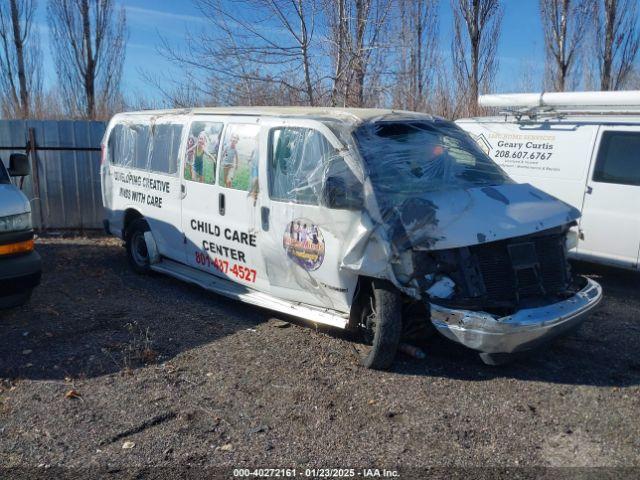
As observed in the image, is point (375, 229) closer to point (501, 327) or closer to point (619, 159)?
point (501, 327)

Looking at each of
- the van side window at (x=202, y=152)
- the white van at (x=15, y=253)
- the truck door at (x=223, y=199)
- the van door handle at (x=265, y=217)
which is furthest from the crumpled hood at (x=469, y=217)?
the white van at (x=15, y=253)

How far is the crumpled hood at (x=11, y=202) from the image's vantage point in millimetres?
5328

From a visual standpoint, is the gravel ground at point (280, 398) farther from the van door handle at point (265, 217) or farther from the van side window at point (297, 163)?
the van side window at point (297, 163)

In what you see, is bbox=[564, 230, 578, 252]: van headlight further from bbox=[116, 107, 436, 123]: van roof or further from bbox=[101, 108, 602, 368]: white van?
bbox=[116, 107, 436, 123]: van roof

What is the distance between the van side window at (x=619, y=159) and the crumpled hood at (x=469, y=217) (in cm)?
273

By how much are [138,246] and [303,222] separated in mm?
3455

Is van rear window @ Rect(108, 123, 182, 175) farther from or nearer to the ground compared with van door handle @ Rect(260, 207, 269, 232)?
farther from the ground

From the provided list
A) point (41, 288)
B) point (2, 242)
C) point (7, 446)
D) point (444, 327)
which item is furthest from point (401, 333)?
point (41, 288)

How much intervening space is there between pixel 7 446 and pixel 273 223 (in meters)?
2.68

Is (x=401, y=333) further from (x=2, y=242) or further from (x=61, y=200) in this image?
(x=61, y=200)

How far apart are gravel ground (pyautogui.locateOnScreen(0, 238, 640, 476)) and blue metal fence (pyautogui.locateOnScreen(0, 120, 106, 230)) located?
4551mm

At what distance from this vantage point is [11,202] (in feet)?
17.8

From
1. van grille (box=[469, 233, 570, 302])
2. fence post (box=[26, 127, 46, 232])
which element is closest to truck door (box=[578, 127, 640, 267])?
van grille (box=[469, 233, 570, 302])

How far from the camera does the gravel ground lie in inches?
137
